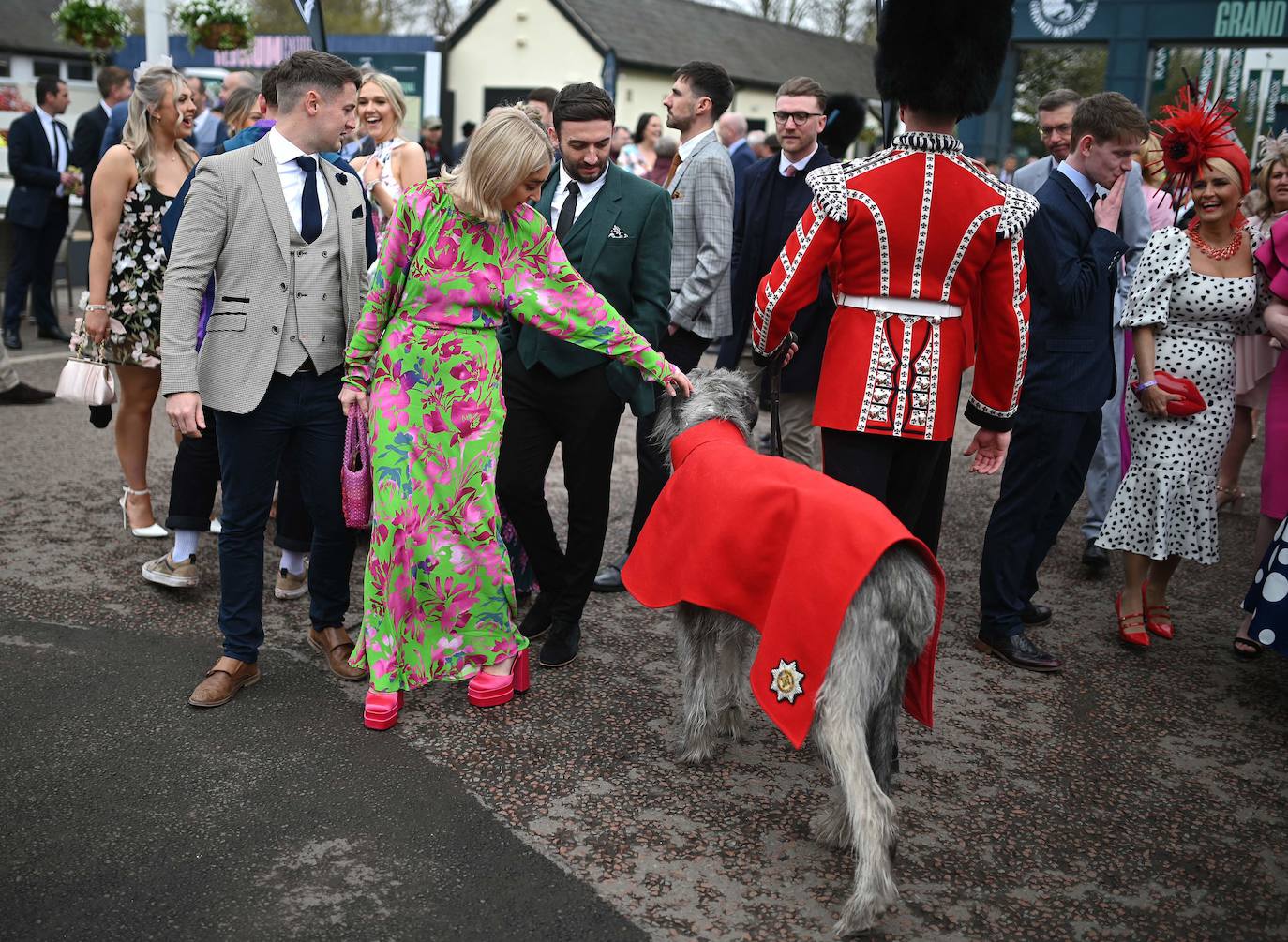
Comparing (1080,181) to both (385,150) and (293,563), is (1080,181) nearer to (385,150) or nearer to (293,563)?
(385,150)

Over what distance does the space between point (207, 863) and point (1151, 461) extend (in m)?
4.20

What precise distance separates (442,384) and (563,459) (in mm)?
839

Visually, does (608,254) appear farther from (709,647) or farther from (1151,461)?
(1151,461)

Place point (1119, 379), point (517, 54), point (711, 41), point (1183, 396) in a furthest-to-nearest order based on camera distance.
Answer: point (711, 41)
point (517, 54)
point (1119, 379)
point (1183, 396)

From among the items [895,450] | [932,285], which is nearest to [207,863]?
[895,450]

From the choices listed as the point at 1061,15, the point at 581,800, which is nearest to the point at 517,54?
the point at 1061,15

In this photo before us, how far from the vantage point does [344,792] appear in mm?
3527

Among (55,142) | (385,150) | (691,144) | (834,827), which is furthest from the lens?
(55,142)

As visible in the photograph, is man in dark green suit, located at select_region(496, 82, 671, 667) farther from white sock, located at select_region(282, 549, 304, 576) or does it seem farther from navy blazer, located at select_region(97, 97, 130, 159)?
navy blazer, located at select_region(97, 97, 130, 159)

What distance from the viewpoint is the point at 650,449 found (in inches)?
203

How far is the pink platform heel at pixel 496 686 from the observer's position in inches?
163

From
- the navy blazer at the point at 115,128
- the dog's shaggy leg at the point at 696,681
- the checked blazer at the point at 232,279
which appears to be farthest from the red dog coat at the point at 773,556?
the navy blazer at the point at 115,128

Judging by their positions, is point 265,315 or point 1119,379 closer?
point 265,315

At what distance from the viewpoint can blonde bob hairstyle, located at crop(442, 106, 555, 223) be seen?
3.66 m
